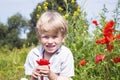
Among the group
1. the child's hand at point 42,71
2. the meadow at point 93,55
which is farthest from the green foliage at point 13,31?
the child's hand at point 42,71

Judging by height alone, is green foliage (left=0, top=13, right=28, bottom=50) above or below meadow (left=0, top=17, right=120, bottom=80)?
above

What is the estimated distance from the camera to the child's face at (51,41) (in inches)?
134

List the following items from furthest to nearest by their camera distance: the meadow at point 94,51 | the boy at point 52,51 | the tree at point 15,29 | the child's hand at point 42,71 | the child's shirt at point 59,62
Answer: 1. the tree at point 15,29
2. the meadow at point 94,51
3. the child's shirt at point 59,62
4. the boy at point 52,51
5. the child's hand at point 42,71

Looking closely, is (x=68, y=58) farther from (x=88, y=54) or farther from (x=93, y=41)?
(x=93, y=41)

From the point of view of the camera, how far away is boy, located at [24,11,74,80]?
3.40 metres

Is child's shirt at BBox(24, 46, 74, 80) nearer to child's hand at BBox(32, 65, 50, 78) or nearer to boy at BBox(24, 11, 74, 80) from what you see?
boy at BBox(24, 11, 74, 80)

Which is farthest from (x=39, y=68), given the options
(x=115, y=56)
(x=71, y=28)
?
(x=71, y=28)

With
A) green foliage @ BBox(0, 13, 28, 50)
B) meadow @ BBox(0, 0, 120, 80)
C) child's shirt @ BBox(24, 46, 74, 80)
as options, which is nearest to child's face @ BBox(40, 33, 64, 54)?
child's shirt @ BBox(24, 46, 74, 80)

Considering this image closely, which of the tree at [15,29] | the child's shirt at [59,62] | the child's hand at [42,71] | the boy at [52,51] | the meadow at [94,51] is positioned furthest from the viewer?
the tree at [15,29]

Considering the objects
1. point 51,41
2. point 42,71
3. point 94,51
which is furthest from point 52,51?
point 94,51

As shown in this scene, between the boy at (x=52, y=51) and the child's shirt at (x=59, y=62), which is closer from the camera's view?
the boy at (x=52, y=51)

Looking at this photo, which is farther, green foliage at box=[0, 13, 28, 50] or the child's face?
green foliage at box=[0, 13, 28, 50]

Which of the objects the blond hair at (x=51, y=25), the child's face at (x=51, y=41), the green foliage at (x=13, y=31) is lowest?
the child's face at (x=51, y=41)

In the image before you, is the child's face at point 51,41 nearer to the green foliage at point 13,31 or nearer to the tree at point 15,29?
the green foliage at point 13,31
